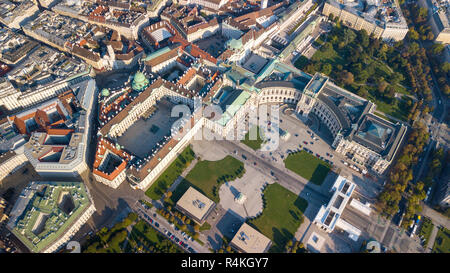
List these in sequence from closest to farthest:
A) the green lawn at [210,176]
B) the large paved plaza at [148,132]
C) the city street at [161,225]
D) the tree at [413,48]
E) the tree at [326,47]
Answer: the city street at [161,225]
the green lawn at [210,176]
the large paved plaza at [148,132]
the tree at [413,48]
the tree at [326,47]

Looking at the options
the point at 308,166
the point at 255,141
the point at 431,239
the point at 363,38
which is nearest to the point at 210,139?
the point at 255,141

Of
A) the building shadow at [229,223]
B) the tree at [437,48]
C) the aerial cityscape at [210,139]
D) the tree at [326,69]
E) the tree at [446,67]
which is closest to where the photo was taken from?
the aerial cityscape at [210,139]

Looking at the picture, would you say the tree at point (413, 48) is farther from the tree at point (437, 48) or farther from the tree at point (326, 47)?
the tree at point (326, 47)

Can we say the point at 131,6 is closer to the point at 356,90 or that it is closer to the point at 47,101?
the point at 47,101

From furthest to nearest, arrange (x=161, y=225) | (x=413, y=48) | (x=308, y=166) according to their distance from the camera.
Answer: (x=413, y=48)
(x=308, y=166)
(x=161, y=225)

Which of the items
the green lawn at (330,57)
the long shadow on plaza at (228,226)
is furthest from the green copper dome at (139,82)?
the green lawn at (330,57)

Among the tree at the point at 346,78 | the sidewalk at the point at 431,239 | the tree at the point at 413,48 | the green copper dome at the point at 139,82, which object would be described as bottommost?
the green copper dome at the point at 139,82

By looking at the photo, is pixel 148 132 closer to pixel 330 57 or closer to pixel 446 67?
pixel 330 57
